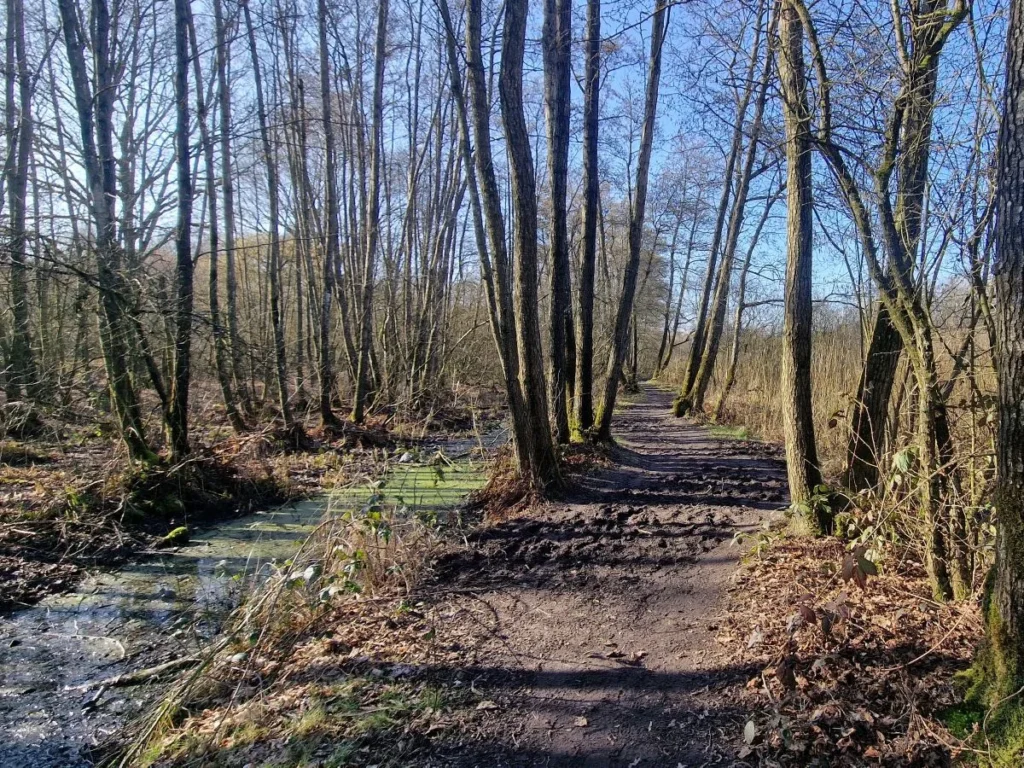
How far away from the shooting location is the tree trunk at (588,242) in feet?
29.0

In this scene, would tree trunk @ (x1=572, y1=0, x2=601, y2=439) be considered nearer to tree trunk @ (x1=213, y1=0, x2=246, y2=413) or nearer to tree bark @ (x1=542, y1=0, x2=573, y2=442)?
tree bark @ (x1=542, y1=0, x2=573, y2=442)

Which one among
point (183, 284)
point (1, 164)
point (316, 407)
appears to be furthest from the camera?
point (316, 407)

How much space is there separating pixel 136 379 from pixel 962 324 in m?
9.31

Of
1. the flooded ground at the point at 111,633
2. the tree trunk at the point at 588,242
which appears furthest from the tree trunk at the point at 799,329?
the tree trunk at the point at 588,242

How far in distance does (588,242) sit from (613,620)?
20.8 ft

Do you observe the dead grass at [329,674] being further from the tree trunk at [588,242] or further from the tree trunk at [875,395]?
the tree trunk at [588,242]

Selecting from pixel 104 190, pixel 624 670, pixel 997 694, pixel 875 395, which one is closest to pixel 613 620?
pixel 624 670

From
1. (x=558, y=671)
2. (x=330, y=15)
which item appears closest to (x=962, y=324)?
(x=558, y=671)

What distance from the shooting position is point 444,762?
8.97 ft

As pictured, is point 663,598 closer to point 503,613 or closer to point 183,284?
point 503,613

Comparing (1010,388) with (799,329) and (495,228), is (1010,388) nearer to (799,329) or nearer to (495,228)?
(799,329)

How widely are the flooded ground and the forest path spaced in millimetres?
1416

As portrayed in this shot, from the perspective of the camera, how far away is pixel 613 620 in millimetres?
3939

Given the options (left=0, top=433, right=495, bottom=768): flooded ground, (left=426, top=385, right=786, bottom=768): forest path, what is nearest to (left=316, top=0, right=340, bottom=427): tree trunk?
(left=0, top=433, right=495, bottom=768): flooded ground
